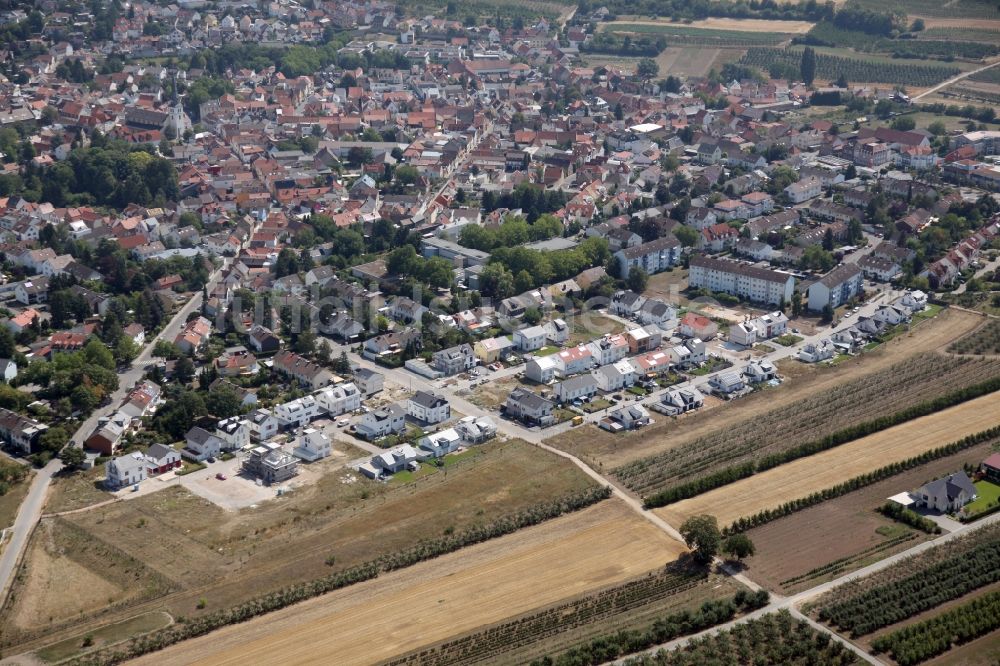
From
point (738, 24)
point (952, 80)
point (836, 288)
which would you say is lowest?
point (836, 288)

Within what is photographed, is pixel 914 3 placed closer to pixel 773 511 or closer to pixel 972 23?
pixel 972 23

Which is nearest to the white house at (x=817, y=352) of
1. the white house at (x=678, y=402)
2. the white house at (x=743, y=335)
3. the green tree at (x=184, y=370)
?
the white house at (x=743, y=335)

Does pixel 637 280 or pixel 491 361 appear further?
pixel 637 280

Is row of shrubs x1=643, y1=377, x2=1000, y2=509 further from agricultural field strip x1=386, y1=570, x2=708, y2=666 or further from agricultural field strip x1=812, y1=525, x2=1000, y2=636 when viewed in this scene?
agricultural field strip x1=812, y1=525, x2=1000, y2=636

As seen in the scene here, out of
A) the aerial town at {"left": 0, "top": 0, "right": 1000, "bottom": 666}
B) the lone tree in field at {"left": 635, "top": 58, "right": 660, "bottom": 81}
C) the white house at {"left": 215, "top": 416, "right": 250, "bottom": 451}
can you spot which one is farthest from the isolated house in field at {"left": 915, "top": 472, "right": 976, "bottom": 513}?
the lone tree in field at {"left": 635, "top": 58, "right": 660, "bottom": 81}

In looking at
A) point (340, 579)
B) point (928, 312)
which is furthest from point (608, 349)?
point (340, 579)

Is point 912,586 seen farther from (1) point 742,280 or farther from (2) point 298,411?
(1) point 742,280

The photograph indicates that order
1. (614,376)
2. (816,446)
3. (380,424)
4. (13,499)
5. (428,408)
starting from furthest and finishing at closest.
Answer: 1. (614,376)
2. (428,408)
3. (380,424)
4. (816,446)
5. (13,499)
